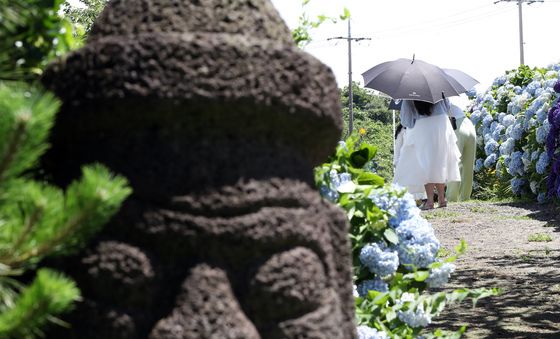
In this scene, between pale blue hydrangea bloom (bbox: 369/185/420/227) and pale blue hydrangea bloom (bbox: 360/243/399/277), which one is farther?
pale blue hydrangea bloom (bbox: 369/185/420/227)

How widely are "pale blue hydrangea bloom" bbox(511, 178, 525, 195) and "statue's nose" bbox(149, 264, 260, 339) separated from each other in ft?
39.0

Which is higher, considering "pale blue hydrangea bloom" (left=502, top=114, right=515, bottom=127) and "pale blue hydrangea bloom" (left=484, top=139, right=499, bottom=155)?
"pale blue hydrangea bloom" (left=502, top=114, right=515, bottom=127)

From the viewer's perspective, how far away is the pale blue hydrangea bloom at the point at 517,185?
13047 millimetres

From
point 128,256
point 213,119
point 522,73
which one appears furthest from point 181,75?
point 522,73

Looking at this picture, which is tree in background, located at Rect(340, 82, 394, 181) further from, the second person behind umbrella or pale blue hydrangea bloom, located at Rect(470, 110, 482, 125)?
the second person behind umbrella

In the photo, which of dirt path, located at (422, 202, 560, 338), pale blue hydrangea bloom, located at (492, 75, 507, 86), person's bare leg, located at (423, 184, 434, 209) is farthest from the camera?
pale blue hydrangea bloom, located at (492, 75, 507, 86)

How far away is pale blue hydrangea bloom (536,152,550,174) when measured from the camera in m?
11.5

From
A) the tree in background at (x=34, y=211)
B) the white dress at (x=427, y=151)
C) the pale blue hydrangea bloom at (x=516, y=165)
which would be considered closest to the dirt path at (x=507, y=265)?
the white dress at (x=427, y=151)

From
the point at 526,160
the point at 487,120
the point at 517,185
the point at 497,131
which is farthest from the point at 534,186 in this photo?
the point at 487,120

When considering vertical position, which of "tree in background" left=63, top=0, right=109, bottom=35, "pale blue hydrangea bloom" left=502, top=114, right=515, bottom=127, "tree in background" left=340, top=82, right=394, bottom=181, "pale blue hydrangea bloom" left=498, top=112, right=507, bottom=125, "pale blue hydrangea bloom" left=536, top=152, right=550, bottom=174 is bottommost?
"pale blue hydrangea bloom" left=536, top=152, right=550, bottom=174

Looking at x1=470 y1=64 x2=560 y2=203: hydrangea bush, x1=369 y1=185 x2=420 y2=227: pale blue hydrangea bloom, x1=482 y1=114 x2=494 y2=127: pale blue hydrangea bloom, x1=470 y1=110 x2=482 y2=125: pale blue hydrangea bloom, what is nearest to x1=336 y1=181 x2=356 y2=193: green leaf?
x1=369 y1=185 x2=420 y2=227: pale blue hydrangea bloom

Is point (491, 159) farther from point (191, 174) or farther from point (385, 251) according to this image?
point (191, 174)

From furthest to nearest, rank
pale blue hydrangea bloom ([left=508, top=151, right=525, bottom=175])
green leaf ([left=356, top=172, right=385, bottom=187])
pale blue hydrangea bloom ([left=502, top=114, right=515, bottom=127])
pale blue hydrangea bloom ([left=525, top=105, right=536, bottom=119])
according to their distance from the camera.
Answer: pale blue hydrangea bloom ([left=502, top=114, right=515, bottom=127]) → pale blue hydrangea bloom ([left=508, top=151, right=525, bottom=175]) → pale blue hydrangea bloom ([left=525, top=105, right=536, bottom=119]) → green leaf ([left=356, top=172, right=385, bottom=187])

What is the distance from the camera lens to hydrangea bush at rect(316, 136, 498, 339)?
9.60ft
